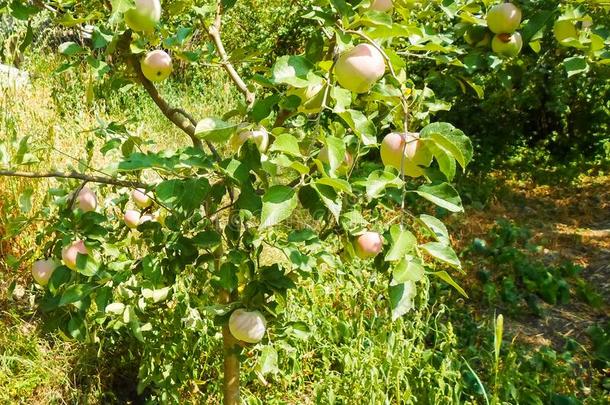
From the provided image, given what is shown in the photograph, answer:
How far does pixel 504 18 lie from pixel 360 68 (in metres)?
0.45

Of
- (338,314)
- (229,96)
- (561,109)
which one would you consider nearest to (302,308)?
(338,314)

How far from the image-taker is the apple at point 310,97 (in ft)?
2.99

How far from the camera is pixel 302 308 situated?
2.12m

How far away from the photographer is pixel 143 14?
0.95 meters

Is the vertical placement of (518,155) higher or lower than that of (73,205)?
lower

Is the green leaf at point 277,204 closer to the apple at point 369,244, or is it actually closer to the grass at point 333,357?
the apple at point 369,244

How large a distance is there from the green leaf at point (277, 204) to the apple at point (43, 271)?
0.71 meters

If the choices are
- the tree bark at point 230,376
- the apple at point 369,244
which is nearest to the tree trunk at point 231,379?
the tree bark at point 230,376

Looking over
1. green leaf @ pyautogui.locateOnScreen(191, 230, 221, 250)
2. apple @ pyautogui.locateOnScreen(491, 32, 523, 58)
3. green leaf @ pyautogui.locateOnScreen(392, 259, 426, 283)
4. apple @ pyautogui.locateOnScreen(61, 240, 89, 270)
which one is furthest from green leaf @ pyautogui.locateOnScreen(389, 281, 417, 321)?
apple @ pyautogui.locateOnScreen(61, 240, 89, 270)

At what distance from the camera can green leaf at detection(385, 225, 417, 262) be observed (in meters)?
0.79

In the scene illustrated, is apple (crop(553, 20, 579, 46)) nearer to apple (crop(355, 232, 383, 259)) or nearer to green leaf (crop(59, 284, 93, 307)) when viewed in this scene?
apple (crop(355, 232, 383, 259))

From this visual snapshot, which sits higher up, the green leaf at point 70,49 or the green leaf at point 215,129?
the green leaf at point 215,129

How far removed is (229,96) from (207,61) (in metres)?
3.59

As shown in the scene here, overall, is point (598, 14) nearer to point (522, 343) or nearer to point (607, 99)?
point (522, 343)
